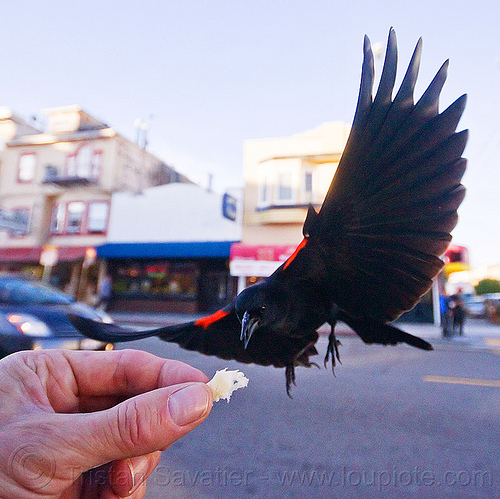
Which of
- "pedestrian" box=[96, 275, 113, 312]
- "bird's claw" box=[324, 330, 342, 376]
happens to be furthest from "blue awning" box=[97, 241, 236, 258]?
"bird's claw" box=[324, 330, 342, 376]

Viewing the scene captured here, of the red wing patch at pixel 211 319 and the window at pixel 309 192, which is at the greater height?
the window at pixel 309 192

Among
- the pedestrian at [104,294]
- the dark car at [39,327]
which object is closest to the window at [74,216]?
the pedestrian at [104,294]

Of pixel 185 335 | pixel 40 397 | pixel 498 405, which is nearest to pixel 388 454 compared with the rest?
pixel 498 405

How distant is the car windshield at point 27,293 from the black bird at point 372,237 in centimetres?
448

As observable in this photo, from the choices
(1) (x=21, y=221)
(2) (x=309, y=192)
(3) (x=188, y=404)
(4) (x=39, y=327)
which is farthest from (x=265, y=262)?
(1) (x=21, y=221)

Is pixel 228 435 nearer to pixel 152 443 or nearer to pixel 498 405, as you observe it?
pixel 152 443

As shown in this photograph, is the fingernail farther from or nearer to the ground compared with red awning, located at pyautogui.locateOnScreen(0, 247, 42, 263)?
nearer to the ground

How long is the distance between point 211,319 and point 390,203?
2.37ft

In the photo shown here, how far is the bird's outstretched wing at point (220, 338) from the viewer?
120 centimetres

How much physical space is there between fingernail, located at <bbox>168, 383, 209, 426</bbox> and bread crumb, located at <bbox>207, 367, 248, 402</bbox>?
0.14 feet

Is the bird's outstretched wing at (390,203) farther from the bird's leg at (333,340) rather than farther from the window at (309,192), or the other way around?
the window at (309,192)

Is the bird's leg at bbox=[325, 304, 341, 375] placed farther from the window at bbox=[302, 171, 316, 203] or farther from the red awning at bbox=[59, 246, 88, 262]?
the red awning at bbox=[59, 246, 88, 262]

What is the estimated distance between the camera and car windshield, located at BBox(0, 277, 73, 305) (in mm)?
4980

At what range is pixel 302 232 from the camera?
3.92ft
